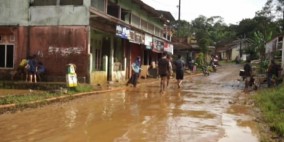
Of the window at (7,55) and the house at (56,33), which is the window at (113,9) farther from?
the window at (7,55)

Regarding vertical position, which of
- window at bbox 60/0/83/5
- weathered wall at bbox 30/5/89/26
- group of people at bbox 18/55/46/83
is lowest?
group of people at bbox 18/55/46/83

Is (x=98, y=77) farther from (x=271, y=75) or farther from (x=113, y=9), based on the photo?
(x=271, y=75)

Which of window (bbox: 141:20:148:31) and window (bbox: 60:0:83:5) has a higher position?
window (bbox: 141:20:148:31)

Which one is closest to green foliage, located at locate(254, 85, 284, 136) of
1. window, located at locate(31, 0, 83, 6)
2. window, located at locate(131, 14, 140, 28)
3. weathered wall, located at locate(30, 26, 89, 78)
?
weathered wall, located at locate(30, 26, 89, 78)

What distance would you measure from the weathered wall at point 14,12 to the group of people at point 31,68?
227 cm

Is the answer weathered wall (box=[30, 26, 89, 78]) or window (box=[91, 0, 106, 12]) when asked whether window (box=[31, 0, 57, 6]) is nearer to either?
weathered wall (box=[30, 26, 89, 78])

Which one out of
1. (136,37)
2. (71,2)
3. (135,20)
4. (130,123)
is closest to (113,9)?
(136,37)

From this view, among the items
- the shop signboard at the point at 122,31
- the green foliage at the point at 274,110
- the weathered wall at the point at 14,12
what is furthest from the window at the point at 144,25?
the green foliage at the point at 274,110

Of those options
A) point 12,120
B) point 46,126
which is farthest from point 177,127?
point 12,120

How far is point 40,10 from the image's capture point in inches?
831

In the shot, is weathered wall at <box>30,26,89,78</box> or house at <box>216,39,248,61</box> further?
house at <box>216,39,248,61</box>

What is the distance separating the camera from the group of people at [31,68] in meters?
19.5

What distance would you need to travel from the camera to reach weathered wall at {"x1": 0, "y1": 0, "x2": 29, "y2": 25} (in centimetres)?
2144

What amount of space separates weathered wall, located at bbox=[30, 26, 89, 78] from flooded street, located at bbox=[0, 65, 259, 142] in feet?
21.7
